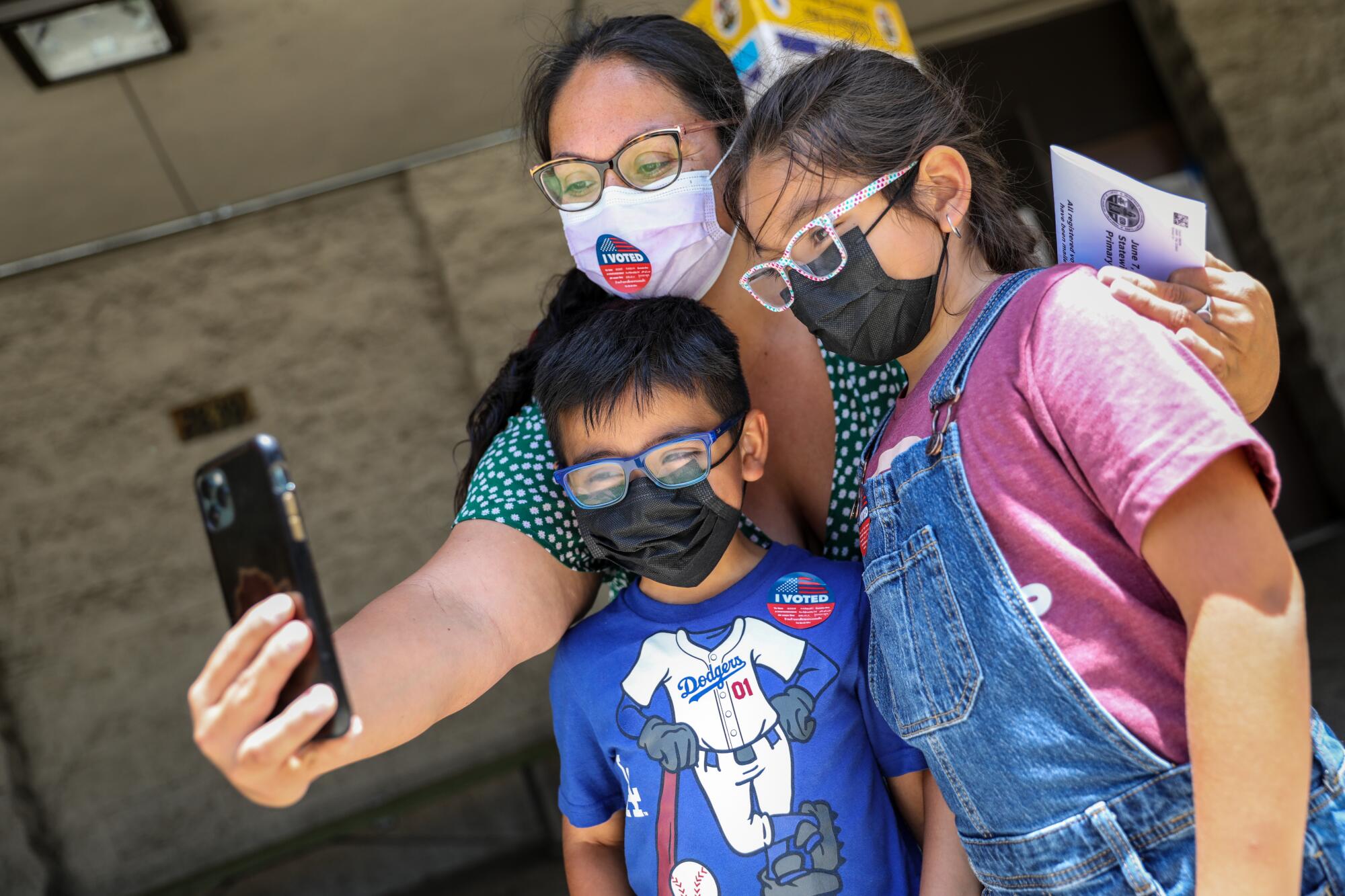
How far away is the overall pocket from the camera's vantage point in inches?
46.1

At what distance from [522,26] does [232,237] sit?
185cm

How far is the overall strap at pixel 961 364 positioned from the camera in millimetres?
1197

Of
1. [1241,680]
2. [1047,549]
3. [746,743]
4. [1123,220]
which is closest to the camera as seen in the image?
[1241,680]

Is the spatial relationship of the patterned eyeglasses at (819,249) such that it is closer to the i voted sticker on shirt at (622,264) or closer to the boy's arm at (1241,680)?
the i voted sticker on shirt at (622,264)

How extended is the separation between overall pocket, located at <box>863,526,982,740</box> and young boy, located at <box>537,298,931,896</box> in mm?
186

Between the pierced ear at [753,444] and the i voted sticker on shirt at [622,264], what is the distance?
313 mm

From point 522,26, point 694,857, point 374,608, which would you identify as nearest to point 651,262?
point 374,608

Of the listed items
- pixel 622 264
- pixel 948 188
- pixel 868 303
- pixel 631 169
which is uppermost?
pixel 631 169

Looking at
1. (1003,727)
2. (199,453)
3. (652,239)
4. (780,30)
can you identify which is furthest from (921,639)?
(199,453)

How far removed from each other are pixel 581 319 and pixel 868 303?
0.60 meters

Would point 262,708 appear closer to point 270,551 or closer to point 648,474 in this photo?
point 270,551

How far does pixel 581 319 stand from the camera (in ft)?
5.86

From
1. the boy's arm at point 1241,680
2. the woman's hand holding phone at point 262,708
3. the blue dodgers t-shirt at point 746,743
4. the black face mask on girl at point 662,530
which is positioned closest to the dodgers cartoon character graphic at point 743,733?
the blue dodgers t-shirt at point 746,743

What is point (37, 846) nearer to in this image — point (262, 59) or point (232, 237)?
point (232, 237)
